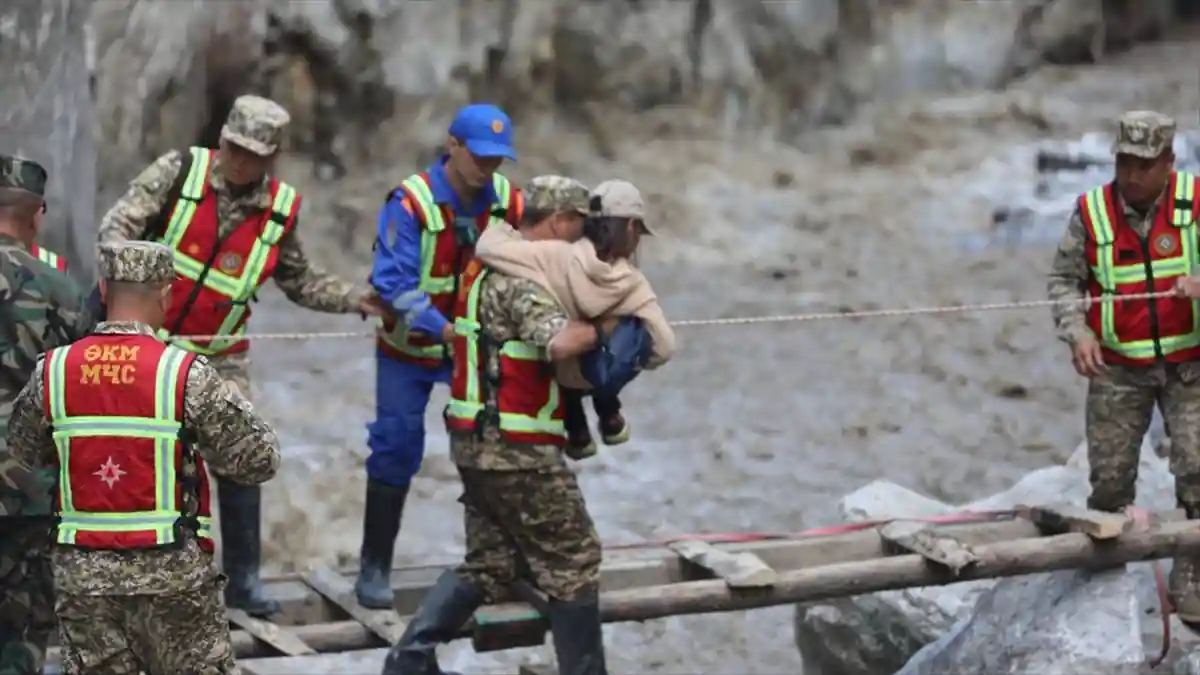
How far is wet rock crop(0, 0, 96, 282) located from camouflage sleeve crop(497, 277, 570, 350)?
4.00 m

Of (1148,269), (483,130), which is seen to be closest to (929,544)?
(1148,269)

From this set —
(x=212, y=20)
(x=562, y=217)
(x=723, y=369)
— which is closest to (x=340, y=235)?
(x=212, y=20)

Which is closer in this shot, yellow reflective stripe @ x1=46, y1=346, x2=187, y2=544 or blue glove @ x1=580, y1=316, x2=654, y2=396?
yellow reflective stripe @ x1=46, y1=346, x2=187, y2=544

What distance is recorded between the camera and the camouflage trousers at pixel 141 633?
4551 mm

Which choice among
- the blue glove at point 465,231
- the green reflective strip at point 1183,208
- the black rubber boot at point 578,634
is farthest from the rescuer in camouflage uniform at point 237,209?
the green reflective strip at point 1183,208

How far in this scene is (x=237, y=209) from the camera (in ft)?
19.7

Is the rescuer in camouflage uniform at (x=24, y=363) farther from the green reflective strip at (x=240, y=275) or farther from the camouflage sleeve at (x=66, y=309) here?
the green reflective strip at (x=240, y=275)

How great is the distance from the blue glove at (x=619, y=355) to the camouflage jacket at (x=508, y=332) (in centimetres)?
15

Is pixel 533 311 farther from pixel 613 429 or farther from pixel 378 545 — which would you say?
pixel 378 545

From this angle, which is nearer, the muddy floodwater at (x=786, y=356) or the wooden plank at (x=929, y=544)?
the wooden plank at (x=929, y=544)

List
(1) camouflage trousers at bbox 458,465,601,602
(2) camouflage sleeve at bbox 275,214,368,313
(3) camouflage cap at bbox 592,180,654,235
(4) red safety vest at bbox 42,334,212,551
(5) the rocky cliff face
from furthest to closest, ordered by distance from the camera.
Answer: (5) the rocky cliff face
(2) camouflage sleeve at bbox 275,214,368,313
(1) camouflage trousers at bbox 458,465,601,602
(3) camouflage cap at bbox 592,180,654,235
(4) red safety vest at bbox 42,334,212,551

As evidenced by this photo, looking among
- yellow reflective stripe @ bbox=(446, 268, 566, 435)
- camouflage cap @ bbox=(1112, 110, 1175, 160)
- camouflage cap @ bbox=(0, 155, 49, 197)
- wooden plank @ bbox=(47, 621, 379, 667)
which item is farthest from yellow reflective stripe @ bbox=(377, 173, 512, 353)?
camouflage cap @ bbox=(1112, 110, 1175, 160)

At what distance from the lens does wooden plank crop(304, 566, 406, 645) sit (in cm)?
588

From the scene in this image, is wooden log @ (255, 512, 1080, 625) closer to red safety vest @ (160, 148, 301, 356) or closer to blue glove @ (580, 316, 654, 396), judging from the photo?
red safety vest @ (160, 148, 301, 356)
